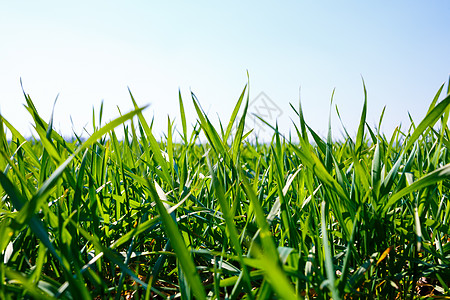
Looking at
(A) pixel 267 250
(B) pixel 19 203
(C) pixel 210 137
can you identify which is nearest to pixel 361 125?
(C) pixel 210 137

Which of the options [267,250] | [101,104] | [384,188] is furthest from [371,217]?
[101,104]

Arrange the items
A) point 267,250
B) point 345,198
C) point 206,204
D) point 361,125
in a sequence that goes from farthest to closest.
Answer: point 206,204 < point 361,125 < point 345,198 < point 267,250

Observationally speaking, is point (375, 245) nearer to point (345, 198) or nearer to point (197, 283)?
point (345, 198)

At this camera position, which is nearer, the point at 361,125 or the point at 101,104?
the point at 361,125

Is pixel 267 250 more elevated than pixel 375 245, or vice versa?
pixel 267 250

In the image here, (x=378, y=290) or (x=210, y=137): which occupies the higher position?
(x=210, y=137)

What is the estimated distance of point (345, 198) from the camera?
1.85 feet

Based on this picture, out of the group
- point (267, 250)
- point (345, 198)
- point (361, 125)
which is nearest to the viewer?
point (267, 250)

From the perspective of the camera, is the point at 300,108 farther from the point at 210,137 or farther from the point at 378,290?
the point at 378,290

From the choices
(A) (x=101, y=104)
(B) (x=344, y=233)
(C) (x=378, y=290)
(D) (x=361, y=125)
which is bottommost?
(C) (x=378, y=290)

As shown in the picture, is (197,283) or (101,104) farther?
(101,104)

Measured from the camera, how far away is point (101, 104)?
2.96ft

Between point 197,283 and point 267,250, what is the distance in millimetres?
83

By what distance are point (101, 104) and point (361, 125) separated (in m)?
0.62
